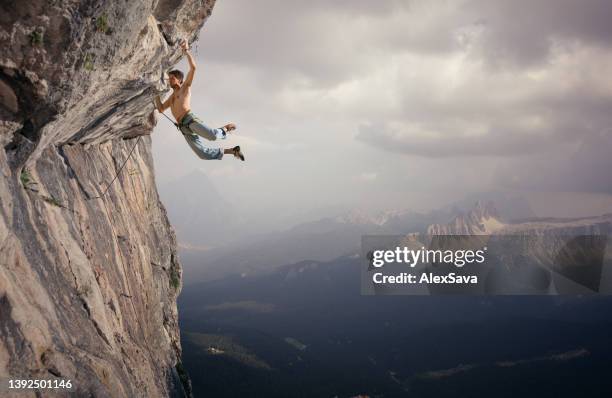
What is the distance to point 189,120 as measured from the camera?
635 inches

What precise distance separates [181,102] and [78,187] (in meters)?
6.69

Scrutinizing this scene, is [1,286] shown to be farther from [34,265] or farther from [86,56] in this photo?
[86,56]

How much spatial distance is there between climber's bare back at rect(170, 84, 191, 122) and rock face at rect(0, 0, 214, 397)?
129 cm

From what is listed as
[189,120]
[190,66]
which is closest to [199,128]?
[189,120]

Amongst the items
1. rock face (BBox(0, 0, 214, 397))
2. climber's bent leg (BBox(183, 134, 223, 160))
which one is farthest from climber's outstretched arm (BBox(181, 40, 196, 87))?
climber's bent leg (BBox(183, 134, 223, 160))

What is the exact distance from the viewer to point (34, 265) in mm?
12141

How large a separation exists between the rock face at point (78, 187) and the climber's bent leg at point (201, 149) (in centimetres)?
288

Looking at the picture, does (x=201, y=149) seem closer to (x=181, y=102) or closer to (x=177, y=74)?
(x=181, y=102)

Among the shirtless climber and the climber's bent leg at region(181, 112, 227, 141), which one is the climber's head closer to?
the shirtless climber

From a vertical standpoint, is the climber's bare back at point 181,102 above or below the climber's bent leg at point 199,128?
above

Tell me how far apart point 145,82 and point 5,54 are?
6.50 m

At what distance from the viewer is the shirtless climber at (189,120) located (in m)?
15.9

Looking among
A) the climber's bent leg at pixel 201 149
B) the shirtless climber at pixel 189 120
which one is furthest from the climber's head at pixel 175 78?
the climber's bent leg at pixel 201 149

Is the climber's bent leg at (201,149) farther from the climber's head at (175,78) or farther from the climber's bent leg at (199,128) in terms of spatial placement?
the climber's head at (175,78)
